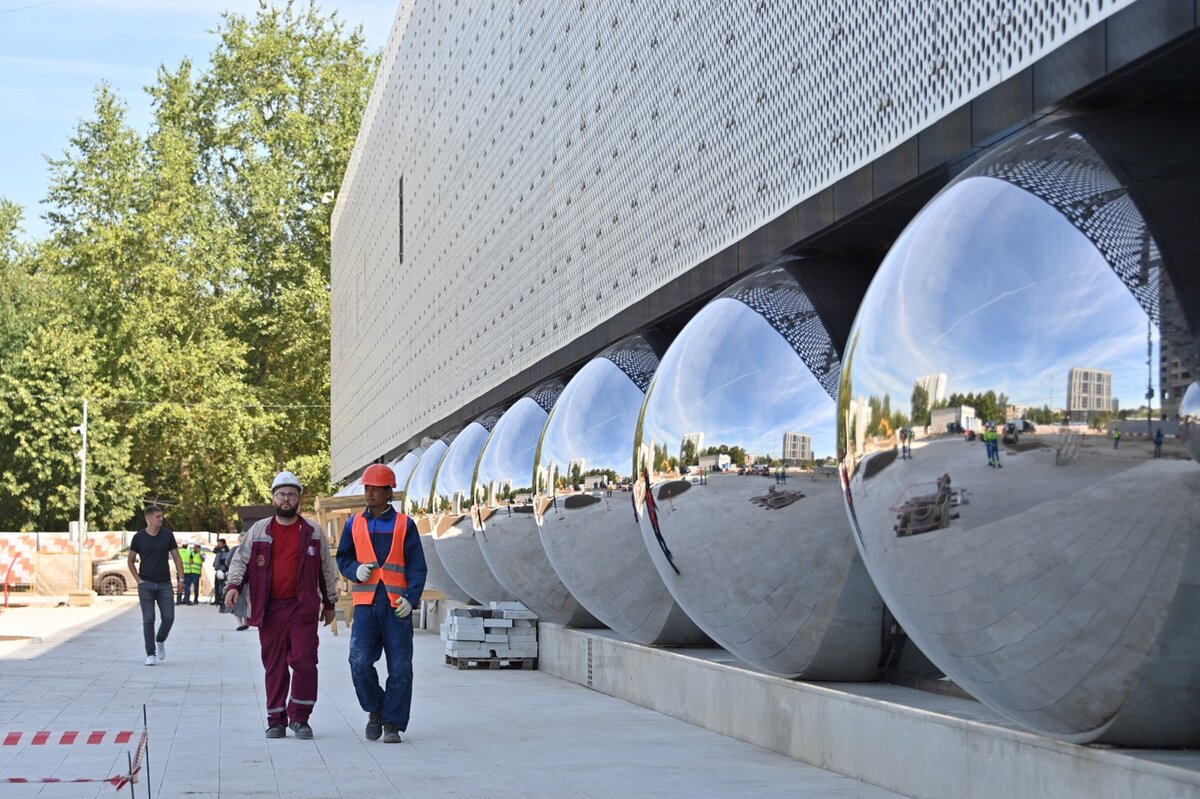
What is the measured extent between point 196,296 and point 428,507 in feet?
161

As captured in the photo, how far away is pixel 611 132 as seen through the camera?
56.6 feet

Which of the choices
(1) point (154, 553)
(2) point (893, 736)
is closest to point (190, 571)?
(1) point (154, 553)

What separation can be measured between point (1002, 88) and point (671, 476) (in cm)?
391

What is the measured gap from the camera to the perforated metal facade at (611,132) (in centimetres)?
925

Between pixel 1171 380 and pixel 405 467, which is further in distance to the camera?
pixel 405 467

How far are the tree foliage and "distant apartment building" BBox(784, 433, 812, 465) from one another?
61.1 m

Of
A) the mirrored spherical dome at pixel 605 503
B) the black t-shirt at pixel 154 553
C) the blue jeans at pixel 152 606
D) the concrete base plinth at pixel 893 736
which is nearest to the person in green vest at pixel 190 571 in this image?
the blue jeans at pixel 152 606

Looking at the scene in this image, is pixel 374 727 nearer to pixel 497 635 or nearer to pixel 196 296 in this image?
pixel 497 635

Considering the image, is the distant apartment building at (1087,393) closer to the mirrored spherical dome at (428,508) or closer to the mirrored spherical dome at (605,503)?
the mirrored spherical dome at (605,503)

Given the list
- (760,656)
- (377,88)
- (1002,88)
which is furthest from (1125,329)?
(377,88)

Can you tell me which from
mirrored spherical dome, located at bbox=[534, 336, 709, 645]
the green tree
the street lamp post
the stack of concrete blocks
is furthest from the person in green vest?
mirrored spherical dome, located at bbox=[534, 336, 709, 645]

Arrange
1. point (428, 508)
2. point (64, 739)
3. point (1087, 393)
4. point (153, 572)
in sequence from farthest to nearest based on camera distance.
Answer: point (428, 508) → point (153, 572) → point (64, 739) → point (1087, 393)

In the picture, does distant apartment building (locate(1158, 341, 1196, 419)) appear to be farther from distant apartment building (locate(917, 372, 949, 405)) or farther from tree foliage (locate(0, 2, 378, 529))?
tree foliage (locate(0, 2, 378, 529))

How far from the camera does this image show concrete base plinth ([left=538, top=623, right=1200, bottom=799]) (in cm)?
643
